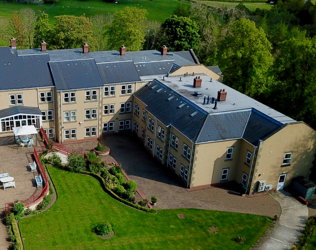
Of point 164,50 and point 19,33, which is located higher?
point 164,50

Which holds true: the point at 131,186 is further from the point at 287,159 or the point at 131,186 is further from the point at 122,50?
the point at 122,50

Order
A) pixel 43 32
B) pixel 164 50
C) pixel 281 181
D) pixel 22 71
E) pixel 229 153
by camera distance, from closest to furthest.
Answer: pixel 229 153
pixel 281 181
pixel 22 71
pixel 164 50
pixel 43 32

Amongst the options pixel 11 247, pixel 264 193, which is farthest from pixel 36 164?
pixel 264 193

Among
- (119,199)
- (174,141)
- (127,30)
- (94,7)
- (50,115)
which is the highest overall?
(127,30)

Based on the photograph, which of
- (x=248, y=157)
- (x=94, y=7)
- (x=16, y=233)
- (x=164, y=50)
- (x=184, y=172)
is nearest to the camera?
(x=16, y=233)

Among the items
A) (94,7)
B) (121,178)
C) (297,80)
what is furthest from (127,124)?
(94,7)

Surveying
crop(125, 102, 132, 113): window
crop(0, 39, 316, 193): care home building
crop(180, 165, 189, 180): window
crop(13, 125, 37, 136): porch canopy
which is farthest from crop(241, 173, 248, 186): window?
crop(13, 125, 37, 136): porch canopy

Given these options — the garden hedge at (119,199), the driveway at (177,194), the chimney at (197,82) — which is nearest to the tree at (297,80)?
the chimney at (197,82)
